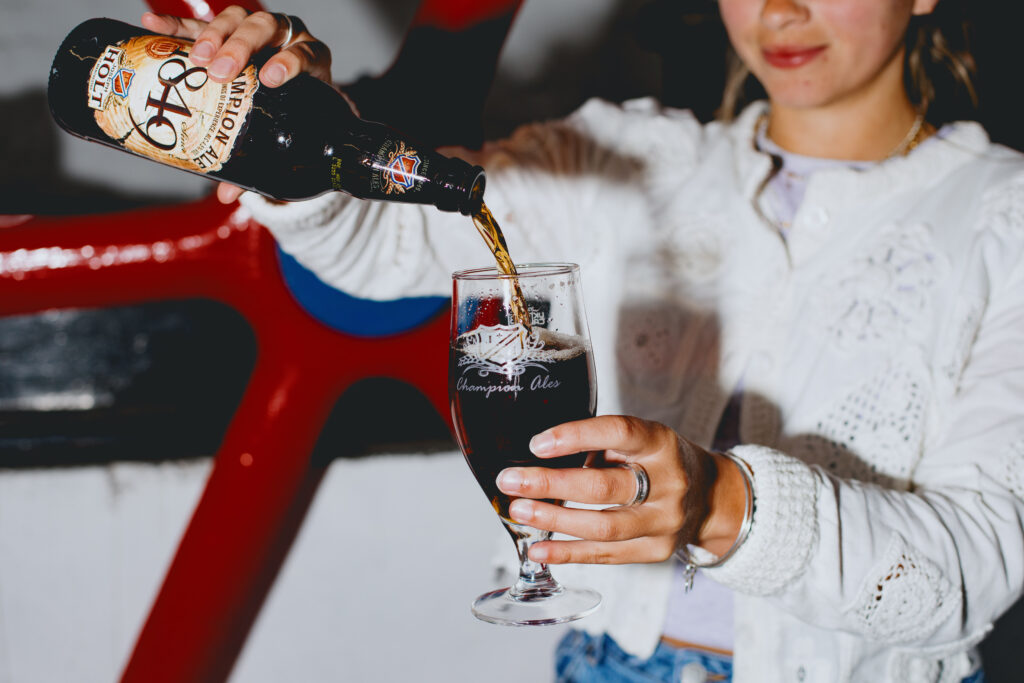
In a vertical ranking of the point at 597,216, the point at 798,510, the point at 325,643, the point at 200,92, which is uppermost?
the point at 200,92

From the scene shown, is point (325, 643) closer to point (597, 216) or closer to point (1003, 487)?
point (597, 216)

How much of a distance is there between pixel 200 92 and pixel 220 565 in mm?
688

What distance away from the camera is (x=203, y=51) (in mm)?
715

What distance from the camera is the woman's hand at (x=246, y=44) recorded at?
0.71m

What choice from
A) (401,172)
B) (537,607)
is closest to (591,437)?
(537,607)

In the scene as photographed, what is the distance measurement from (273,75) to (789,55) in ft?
2.36

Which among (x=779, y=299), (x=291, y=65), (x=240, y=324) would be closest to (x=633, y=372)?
(x=779, y=299)

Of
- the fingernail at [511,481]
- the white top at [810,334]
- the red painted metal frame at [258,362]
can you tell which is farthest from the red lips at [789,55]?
the fingernail at [511,481]

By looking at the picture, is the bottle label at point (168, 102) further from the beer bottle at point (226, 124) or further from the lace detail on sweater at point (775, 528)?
the lace detail on sweater at point (775, 528)

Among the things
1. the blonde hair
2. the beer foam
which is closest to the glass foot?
the beer foam

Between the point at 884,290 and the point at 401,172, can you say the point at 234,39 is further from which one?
the point at 884,290

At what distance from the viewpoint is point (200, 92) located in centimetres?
72

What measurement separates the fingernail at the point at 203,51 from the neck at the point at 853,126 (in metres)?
0.82

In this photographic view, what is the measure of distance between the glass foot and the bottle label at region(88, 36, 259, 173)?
47 cm
